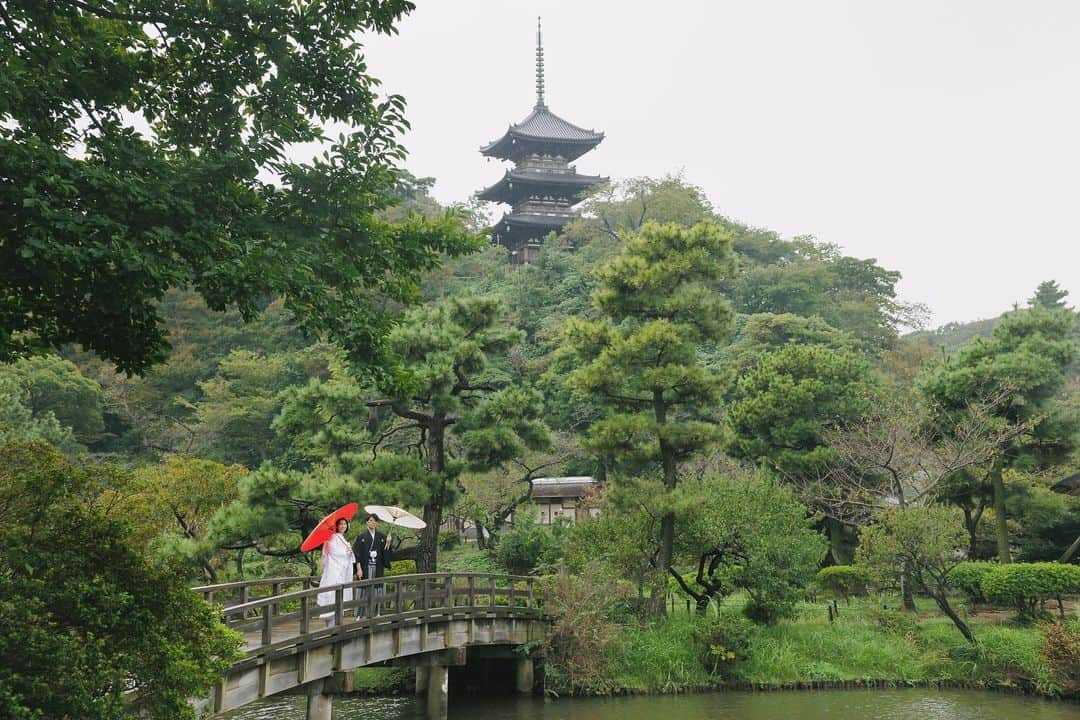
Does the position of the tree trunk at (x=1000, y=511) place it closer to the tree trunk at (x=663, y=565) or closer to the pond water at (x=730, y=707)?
the pond water at (x=730, y=707)

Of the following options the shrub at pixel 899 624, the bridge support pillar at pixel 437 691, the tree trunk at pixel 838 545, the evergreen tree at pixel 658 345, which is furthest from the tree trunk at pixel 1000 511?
the bridge support pillar at pixel 437 691

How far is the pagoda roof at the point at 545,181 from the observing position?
51.8m

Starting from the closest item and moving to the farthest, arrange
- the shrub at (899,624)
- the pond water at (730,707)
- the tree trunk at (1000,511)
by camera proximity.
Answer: the pond water at (730,707) < the shrub at (899,624) < the tree trunk at (1000,511)

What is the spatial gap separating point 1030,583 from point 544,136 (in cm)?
4118

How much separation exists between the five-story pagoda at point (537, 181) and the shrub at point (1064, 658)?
39.0m

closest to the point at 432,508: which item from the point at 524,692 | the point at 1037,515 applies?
the point at 524,692

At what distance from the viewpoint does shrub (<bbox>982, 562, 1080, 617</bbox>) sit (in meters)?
16.5

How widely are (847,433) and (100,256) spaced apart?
18.9 metres

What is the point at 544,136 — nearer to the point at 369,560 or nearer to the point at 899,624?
the point at 899,624

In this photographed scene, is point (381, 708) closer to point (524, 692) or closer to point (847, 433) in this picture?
point (524, 692)

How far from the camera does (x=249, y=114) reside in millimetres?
8273

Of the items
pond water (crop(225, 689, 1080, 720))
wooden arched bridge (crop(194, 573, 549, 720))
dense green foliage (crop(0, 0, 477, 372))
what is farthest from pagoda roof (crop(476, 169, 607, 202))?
dense green foliage (crop(0, 0, 477, 372))

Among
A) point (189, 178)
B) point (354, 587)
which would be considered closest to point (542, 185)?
point (354, 587)

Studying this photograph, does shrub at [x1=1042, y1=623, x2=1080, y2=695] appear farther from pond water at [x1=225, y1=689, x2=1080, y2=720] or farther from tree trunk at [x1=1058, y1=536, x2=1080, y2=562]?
tree trunk at [x1=1058, y1=536, x2=1080, y2=562]
